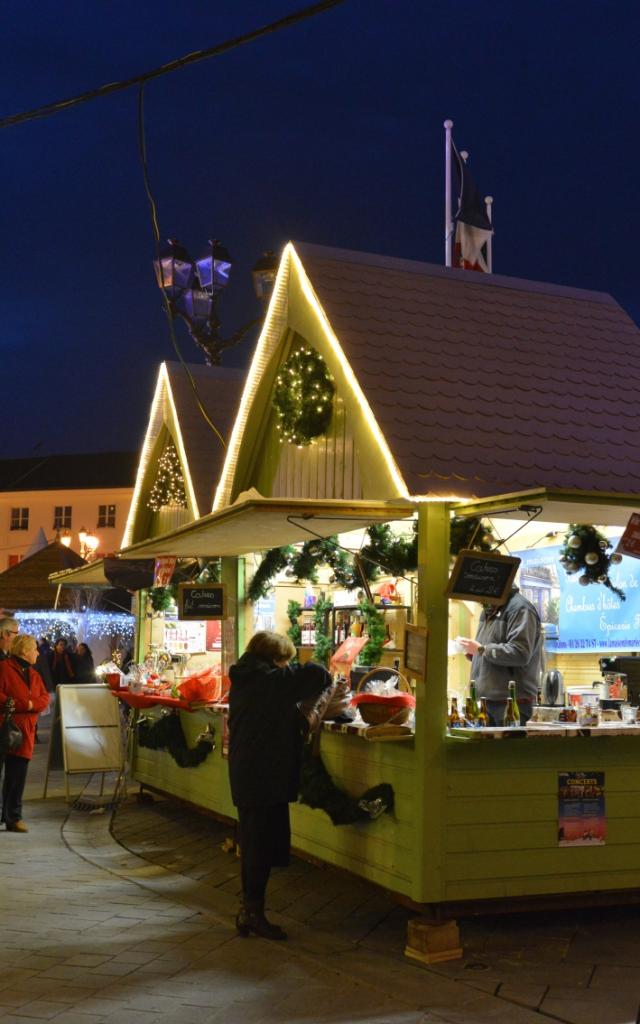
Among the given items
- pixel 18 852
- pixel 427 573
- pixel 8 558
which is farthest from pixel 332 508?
pixel 8 558

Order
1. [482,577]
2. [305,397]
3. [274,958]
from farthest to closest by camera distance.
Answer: [305,397], [482,577], [274,958]

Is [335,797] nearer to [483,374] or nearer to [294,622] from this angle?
[483,374]

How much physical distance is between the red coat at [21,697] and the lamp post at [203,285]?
652cm

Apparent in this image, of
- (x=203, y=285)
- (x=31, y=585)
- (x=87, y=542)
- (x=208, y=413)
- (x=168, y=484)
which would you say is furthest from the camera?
(x=87, y=542)

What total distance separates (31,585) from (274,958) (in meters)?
15.3

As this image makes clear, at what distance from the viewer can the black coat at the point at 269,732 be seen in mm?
7281

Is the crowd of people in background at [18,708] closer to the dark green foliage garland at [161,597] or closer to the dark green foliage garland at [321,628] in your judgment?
the dark green foliage garland at [321,628]

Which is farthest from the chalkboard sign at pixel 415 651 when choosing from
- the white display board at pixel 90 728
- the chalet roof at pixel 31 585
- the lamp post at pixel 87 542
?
the lamp post at pixel 87 542

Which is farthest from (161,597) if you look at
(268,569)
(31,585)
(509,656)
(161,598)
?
(31,585)

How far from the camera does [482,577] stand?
7.11m

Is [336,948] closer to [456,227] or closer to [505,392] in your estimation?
[505,392]

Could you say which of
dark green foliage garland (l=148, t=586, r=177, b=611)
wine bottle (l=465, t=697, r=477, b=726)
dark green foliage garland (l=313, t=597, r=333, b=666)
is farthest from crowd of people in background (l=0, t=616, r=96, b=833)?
wine bottle (l=465, t=697, r=477, b=726)

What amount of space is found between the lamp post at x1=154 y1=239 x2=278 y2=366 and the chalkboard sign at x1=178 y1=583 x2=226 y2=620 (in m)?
5.79

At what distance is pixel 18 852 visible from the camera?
1005 centimetres
